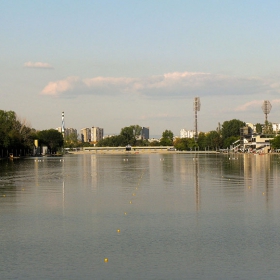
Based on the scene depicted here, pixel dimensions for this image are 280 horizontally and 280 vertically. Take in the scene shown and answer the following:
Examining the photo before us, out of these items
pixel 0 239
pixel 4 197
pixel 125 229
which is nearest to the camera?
pixel 0 239

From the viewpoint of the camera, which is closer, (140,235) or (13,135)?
(140,235)

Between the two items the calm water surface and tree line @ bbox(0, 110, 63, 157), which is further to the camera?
tree line @ bbox(0, 110, 63, 157)

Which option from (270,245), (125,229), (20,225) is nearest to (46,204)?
(20,225)

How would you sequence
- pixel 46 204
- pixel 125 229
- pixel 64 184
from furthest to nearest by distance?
pixel 64 184 → pixel 46 204 → pixel 125 229

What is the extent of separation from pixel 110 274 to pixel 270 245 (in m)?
7.19

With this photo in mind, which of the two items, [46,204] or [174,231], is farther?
[46,204]

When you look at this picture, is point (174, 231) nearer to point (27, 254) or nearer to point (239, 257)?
point (239, 257)

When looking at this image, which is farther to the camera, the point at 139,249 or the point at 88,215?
the point at 88,215

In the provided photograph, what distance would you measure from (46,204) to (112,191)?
9.52m

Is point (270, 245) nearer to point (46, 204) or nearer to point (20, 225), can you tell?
point (20, 225)

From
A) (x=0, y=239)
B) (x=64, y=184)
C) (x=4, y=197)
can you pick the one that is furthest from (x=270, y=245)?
(x=64, y=184)

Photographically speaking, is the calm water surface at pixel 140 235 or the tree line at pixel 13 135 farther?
the tree line at pixel 13 135

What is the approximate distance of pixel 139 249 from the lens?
2125 centimetres

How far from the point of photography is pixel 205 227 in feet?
85.0
